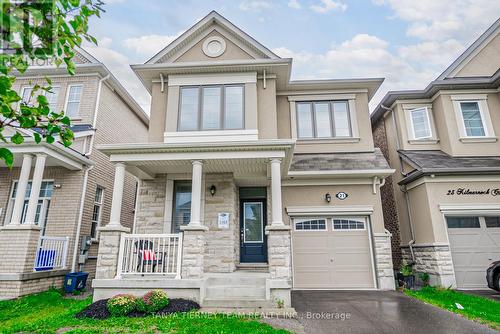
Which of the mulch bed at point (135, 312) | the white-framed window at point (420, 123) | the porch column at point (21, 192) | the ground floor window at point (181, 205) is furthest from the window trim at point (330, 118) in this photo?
the porch column at point (21, 192)

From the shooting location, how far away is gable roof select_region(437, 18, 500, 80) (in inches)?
416

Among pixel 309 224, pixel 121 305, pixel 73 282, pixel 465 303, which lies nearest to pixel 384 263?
pixel 465 303

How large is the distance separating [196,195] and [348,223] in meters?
5.10

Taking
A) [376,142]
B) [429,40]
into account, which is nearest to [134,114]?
[376,142]

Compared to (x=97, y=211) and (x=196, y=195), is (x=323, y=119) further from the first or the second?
(x=97, y=211)

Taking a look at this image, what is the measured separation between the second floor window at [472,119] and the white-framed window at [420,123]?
3.64ft

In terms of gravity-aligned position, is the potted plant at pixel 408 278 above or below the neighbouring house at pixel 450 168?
below

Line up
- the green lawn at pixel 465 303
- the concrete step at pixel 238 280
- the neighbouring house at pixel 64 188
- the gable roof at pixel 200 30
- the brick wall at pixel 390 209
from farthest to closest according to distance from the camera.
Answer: the brick wall at pixel 390 209 → the gable roof at pixel 200 30 → the neighbouring house at pixel 64 188 → the concrete step at pixel 238 280 → the green lawn at pixel 465 303

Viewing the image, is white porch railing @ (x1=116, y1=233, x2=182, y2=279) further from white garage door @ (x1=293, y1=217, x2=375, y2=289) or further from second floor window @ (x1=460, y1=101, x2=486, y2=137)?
second floor window @ (x1=460, y1=101, x2=486, y2=137)

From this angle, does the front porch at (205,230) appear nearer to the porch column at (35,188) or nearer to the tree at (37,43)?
the porch column at (35,188)

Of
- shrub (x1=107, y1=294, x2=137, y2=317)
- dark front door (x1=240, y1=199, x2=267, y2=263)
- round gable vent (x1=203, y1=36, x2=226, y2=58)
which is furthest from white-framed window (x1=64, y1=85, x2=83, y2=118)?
shrub (x1=107, y1=294, x2=137, y2=317)

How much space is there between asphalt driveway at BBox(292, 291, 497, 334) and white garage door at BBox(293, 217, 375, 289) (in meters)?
0.95

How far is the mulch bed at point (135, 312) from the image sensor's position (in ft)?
18.4

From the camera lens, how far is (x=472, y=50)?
10758 mm
